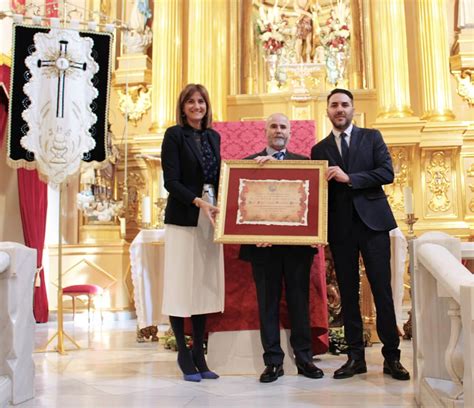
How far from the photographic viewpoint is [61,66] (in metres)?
4.88

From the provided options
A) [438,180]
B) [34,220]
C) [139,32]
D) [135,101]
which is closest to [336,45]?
[438,180]

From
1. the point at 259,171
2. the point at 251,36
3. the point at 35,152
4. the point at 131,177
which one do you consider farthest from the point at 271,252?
the point at 251,36

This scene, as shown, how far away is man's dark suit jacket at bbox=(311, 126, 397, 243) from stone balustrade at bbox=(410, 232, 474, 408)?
1.41ft

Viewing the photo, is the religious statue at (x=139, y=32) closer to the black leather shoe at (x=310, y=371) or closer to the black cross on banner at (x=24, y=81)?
the black cross on banner at (x=24, y=81)

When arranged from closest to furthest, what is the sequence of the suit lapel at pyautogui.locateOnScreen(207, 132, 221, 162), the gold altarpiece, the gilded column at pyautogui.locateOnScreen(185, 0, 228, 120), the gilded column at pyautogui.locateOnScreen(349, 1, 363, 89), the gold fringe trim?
the suit lapel at pyautogui.locateOnScreen(207, 132, 221, 162)
the gold fringe trim
the gold altarpiece
the gilded column at pyautogui.locateOnScreen(185, 0, 228, 120)
the gilded column at pyautogui.locateOnScreen(349, 1, 363, 89)

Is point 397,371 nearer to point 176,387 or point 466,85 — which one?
point 176,387

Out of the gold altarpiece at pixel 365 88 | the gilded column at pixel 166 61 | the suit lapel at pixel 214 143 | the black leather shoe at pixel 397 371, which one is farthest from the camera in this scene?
the gilded column at pixel 166 61

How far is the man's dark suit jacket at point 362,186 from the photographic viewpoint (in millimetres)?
3348

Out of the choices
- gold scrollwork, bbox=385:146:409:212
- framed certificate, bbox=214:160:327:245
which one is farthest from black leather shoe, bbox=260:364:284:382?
gold scrollwork, bbox=385:146:409:212

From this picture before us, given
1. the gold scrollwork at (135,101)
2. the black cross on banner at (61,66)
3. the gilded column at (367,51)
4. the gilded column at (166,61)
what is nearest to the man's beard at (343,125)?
the black cross on banner at (61,66)

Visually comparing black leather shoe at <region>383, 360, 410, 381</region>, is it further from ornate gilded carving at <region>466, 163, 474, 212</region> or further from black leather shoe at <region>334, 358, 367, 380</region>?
ornate gilded carving at <region>466, 163, 474, 212</region>

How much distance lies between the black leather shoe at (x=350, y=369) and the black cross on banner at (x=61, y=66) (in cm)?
303

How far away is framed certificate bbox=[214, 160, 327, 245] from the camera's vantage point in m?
3.28

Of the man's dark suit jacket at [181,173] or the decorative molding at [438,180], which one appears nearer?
the man's dark suit jacket at [181,173]
